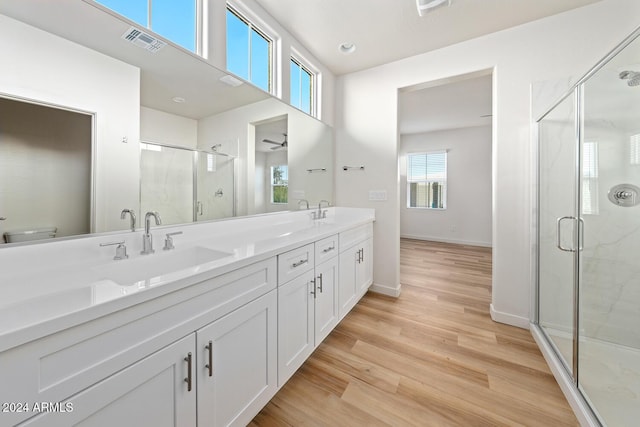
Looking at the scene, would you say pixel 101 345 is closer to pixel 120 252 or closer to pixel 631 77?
pixel 120 252

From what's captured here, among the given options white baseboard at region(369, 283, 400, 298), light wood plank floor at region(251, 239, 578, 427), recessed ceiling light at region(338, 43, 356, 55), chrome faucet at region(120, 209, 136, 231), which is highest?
recessed ceiling light at region(338, 43, 356, 55)

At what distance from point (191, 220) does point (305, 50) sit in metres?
2.11

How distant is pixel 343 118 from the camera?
120 inches

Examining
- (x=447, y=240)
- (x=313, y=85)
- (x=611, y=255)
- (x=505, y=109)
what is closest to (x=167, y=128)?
(x=313, y=85)

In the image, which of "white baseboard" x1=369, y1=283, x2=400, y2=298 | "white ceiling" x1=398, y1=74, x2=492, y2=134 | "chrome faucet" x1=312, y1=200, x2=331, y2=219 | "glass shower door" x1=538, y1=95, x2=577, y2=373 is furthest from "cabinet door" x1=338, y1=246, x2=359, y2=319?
"white ceiling" x1=398, y1=74, x2=492, y2=134

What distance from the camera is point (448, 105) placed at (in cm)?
414

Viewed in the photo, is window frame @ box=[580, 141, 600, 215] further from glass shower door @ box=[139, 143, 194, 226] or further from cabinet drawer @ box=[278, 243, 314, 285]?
glass shower door @ box=[139, 143, 194, 226]

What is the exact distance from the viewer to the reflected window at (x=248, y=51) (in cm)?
180

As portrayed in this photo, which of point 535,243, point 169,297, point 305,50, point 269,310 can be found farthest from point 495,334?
point 305,50

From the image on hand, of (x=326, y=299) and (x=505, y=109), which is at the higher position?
(x=505, y=109)

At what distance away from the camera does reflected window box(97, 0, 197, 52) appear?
125 centimetres

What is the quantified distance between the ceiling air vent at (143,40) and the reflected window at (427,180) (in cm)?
576

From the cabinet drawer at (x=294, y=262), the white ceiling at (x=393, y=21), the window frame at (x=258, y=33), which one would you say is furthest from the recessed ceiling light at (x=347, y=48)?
the cabinet drawer at (x=294, y=262)

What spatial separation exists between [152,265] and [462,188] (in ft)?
19.7
